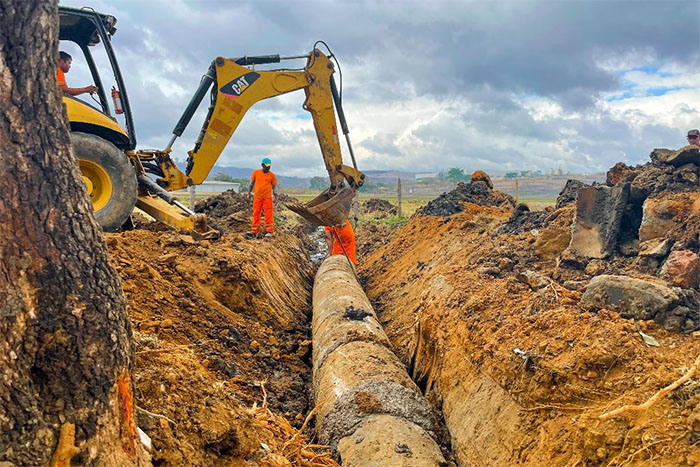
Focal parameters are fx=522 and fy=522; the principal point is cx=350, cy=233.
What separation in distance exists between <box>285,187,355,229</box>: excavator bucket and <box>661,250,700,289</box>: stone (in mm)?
5509

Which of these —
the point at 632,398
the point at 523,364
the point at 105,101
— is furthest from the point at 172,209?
the point at 632,398

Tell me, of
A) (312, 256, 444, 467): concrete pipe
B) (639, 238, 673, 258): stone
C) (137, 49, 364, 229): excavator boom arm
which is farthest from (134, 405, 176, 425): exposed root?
(137, 49, 364, 229): excavator boom arm

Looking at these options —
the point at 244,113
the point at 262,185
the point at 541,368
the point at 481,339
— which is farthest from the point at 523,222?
the point at 541,368

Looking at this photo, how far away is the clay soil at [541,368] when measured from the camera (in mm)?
2953

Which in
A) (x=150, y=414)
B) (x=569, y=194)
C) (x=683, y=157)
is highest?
(x=683, y=157)

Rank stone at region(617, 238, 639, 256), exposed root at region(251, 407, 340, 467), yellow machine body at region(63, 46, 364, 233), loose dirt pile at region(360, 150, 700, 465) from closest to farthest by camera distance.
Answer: loose dirt pile at region(360, 150, 700, 465)
exposed root at region(251, 407, 340, 467)
stone at region(617, 238, 639, 256)
yellow machine body at region(63, 46, 364, 233)

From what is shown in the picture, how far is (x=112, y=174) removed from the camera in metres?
6.71

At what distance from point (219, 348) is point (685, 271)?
14.5 ft

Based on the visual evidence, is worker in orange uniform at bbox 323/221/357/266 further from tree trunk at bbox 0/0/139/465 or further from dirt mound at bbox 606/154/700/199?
tree trunk at bbox 0/0/139/465

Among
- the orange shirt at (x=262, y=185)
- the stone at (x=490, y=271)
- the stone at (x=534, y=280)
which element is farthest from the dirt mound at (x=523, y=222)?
the orange shirt at (x=262, y=185)

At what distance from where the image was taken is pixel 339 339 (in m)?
5.49

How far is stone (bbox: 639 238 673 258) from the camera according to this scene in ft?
17.3

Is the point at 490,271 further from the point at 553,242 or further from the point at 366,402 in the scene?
the point at 366,402

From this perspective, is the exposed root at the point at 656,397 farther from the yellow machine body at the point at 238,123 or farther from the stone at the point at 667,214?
the yellow machine body at the point at 238,123
